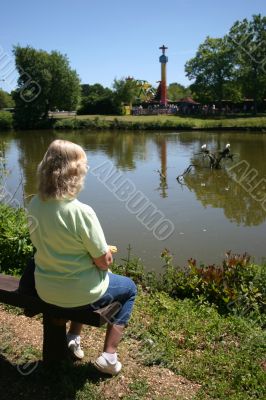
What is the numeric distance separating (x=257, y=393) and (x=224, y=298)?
5.64 ft

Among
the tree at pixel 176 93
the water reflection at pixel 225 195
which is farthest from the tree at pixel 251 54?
the water reflection at pixel 225 195

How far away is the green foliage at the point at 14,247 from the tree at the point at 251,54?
173ft

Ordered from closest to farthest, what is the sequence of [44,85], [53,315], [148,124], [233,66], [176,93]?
[53,315], [148,124], [44,85], [233,66], [176,93]

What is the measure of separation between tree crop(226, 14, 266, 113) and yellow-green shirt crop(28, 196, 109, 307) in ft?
179

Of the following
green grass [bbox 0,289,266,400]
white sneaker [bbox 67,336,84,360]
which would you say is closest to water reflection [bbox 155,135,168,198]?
green grass [bbox 0,289,266,400]

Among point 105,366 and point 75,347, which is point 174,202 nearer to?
point 75,347

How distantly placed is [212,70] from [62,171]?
6062cm

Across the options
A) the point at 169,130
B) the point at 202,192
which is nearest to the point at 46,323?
the point at 202,192

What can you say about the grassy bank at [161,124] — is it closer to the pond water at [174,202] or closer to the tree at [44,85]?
the tree at [44,85]

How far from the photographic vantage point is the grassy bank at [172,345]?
3012 millimetres

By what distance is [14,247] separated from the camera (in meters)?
5.25

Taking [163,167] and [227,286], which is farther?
[163,167]

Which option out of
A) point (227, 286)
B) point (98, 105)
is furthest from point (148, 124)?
point (227, 286)

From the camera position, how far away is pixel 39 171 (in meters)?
2.79
